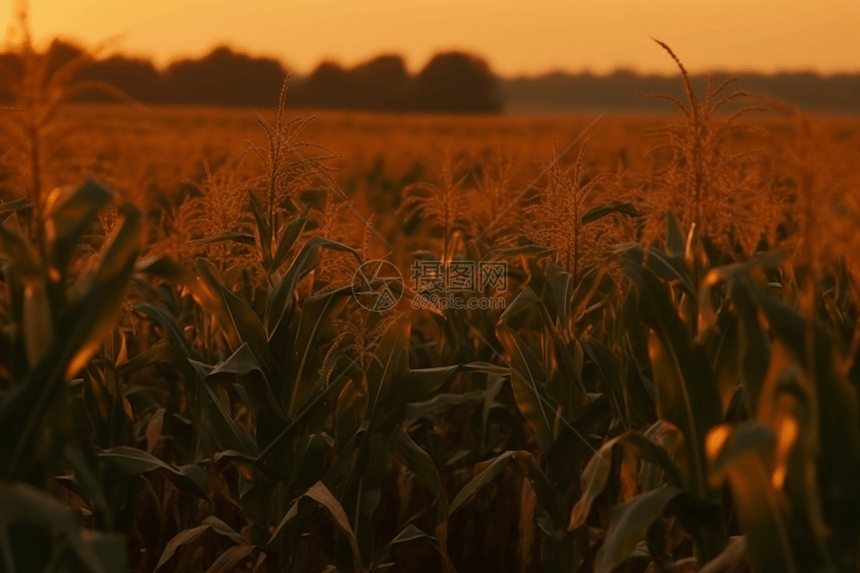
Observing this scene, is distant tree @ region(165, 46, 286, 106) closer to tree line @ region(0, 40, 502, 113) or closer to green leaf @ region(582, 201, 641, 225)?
tree line @ region(0, 40, 502, 113)

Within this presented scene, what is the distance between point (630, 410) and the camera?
3.61 m

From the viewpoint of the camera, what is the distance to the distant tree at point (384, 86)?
316ft

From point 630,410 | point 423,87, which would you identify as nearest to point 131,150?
point 630,410


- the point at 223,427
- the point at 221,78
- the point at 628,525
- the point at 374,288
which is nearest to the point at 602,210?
the point at 374,288

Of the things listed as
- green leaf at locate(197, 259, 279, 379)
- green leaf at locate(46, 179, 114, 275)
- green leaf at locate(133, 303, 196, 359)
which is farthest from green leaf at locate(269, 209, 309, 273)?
green leaf at locate(46, 179, 114, 275)

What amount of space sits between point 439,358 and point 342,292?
137 cm

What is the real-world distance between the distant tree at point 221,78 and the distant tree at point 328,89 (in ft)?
12.3

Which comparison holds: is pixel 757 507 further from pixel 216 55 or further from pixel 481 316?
pixel 216 55

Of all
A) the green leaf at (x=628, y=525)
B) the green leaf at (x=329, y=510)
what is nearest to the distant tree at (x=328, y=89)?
the green leaf at (x=329, y=510)

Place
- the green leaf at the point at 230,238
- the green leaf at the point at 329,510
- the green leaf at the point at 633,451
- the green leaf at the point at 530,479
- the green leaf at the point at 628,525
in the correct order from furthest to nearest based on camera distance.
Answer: the green leaf at the point at 230,238
the green leaf at the point at 530,479
the green leaf at the point at 329,510
the green leaf at the point at 633,451
the green leaf at the point at 628,525

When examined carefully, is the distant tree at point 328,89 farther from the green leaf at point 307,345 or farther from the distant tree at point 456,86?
the green leaf at point 307,345

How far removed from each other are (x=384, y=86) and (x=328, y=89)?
6582 millimetres

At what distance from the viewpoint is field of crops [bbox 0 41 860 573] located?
7.04 feet

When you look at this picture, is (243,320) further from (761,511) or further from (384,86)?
(384,86)
